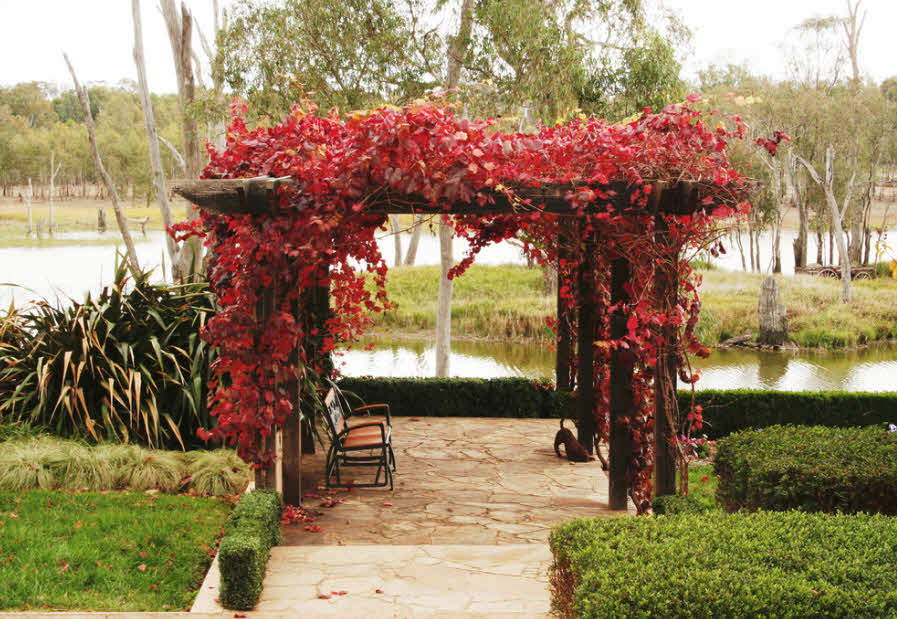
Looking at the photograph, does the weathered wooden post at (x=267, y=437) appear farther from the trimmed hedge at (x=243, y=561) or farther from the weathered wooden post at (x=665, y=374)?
the weathered wooden post at (x=665, y=374)

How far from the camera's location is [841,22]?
79.1 ft

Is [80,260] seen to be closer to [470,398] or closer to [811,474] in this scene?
[470,398]

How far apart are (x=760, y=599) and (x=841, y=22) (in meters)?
26.0

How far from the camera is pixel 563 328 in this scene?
754 cm

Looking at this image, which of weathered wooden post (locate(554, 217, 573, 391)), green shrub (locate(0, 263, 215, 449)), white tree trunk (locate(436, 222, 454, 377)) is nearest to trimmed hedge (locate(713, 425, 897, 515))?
weathered wooden post (locate(554, 217, 573, 391))

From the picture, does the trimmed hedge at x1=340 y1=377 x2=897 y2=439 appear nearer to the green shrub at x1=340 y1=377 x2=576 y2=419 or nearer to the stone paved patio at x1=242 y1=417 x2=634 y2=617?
the green shrub at x1=340 y1=377 x2=576 y2=419

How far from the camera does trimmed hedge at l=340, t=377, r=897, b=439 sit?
26.4 ft

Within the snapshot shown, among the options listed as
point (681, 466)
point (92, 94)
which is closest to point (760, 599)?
point (681, 466)

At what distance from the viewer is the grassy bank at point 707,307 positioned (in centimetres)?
1772

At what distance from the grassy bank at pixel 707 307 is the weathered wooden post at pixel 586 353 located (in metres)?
9.37

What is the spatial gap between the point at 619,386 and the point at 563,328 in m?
2.49

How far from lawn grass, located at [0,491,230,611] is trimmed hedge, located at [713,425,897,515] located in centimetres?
329

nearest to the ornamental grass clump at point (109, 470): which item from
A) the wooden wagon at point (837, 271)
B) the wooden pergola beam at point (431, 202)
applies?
the wooden pergola beam at point (431, 202)

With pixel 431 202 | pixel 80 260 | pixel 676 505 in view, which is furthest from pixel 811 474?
pixel 80 260
